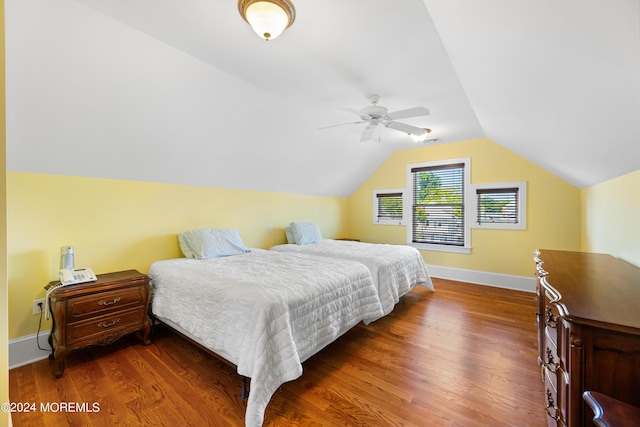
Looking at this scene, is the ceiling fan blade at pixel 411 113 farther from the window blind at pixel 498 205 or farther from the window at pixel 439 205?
the window blind at pixel 498 205

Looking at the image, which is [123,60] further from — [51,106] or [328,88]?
[328,88]

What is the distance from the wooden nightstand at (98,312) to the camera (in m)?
1.98

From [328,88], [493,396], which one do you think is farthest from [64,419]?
[328,88]

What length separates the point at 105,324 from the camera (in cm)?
218

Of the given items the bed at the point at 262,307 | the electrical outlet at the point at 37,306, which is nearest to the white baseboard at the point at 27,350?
the electrical outlet at the point at 37,306

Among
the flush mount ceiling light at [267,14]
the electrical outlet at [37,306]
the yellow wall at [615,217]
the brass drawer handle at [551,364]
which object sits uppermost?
the flush mount ceiling light at [267,14]

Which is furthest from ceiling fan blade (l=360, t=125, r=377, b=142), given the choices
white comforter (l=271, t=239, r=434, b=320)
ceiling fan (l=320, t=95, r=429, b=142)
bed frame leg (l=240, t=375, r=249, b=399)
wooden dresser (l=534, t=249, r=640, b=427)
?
bed frame leg (l=240, t=375, r=249, b=399)

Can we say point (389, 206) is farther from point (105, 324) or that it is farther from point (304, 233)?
point (105, 324)

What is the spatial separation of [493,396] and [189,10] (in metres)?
3.25

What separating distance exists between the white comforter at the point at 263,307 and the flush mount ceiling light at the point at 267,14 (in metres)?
1.63

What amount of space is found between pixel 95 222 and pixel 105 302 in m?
0.86

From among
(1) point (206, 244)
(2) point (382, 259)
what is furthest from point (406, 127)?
(1) point (206, 244)

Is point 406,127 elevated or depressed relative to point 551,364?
elevated

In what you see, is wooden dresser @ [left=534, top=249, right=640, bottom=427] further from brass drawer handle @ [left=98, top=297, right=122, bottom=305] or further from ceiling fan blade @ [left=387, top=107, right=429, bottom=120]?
brass drawer handle @ [left=98, top=297, right=122, bottom=305]
